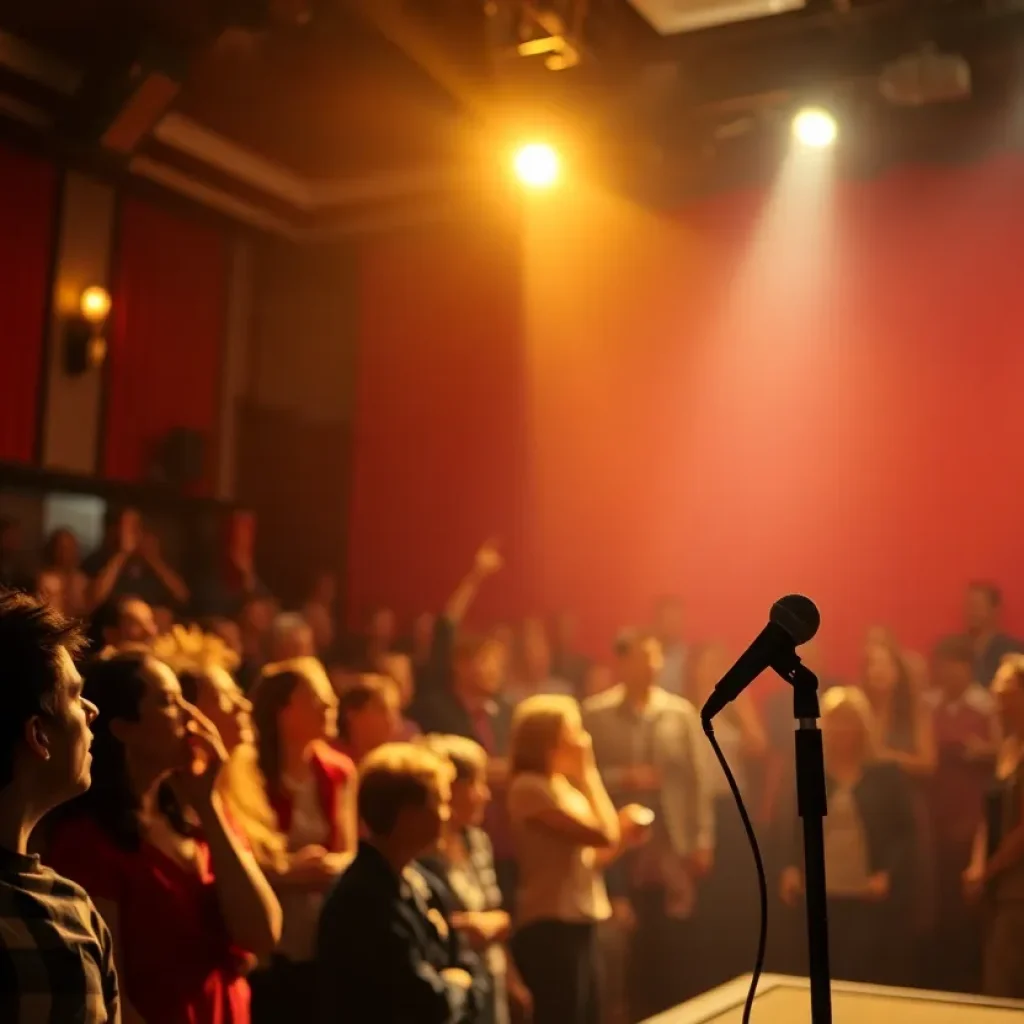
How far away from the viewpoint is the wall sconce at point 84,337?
726 centimetres

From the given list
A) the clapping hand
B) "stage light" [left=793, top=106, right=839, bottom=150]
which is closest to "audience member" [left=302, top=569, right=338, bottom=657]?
"stage light" [left=793, top=106, right=839, bottom=150]

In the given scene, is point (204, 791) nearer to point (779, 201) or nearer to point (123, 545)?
point (123, 545)

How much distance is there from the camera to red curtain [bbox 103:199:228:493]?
25.2 ft

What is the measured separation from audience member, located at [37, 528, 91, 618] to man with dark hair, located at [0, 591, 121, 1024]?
4.87 meters

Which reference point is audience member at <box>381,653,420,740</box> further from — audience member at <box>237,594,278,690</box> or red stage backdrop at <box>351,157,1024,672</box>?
red stage backdrop at <box>351,157,1024,672</box>

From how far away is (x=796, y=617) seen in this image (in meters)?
1.57

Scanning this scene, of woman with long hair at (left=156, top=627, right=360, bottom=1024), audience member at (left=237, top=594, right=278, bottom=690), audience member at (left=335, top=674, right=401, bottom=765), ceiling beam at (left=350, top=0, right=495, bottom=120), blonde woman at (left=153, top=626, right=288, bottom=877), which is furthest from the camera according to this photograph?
audience member at (left=237, top=594, right=278, bottom=690)

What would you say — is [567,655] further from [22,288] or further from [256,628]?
[22,288]

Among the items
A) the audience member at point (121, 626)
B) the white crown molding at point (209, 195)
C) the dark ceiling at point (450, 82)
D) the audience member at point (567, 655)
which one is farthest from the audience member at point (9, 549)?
the audience member at point (567, 655)

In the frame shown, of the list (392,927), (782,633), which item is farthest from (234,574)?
(782,633)

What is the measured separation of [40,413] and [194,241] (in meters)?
1.80

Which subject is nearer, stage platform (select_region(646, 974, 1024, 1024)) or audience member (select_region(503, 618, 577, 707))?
stage platform (select_region(646, 974, 1024, 1024))

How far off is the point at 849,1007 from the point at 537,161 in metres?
4.30

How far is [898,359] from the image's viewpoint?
23.4 ft
